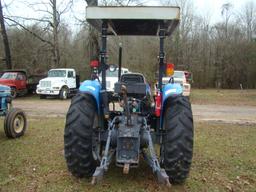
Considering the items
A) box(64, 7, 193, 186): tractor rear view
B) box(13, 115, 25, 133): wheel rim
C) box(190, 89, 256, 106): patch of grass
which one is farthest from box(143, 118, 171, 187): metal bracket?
box(190, 89, 256, 106): patch of grass

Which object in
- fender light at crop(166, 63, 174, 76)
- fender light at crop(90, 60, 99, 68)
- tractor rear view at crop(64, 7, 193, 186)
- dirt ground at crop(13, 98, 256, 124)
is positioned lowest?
dirt ground at crop(13, 98, 256, 124)

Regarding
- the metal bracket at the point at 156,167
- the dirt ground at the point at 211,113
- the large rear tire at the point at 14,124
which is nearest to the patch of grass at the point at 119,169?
the large rear tire at the point at 14,124

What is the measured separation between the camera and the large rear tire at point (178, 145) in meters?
4.89

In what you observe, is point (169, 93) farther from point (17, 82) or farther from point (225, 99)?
point (17, 82)

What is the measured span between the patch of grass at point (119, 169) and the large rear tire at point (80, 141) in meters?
0.25

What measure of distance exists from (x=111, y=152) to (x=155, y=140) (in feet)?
2.55

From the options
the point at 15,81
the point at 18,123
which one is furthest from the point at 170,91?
the point at 15,81

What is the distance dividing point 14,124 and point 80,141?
14.2ft

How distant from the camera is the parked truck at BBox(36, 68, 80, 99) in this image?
73.4 ft

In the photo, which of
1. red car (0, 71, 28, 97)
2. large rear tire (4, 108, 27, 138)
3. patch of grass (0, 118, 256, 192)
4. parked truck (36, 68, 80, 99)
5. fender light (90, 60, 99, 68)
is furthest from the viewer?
red car (0, 71, 28, 97)

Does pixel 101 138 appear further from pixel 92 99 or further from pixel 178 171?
pixel 178 171

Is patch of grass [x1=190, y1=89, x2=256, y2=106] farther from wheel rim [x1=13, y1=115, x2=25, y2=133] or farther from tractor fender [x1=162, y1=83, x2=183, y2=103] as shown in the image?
tractor fender [x1=162, y1=83, x2=183, y2=103]

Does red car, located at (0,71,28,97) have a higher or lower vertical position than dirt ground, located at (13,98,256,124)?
higher

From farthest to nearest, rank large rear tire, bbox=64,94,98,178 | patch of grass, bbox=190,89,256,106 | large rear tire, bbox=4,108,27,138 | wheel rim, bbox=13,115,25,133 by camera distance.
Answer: patch of grass, bbox=190,89,256,106 → wheel rim, bbox=13,115,25,133 → large rear tire, bbox=4,108,27,138 → large rear tire, bbox=64,94,98,178
